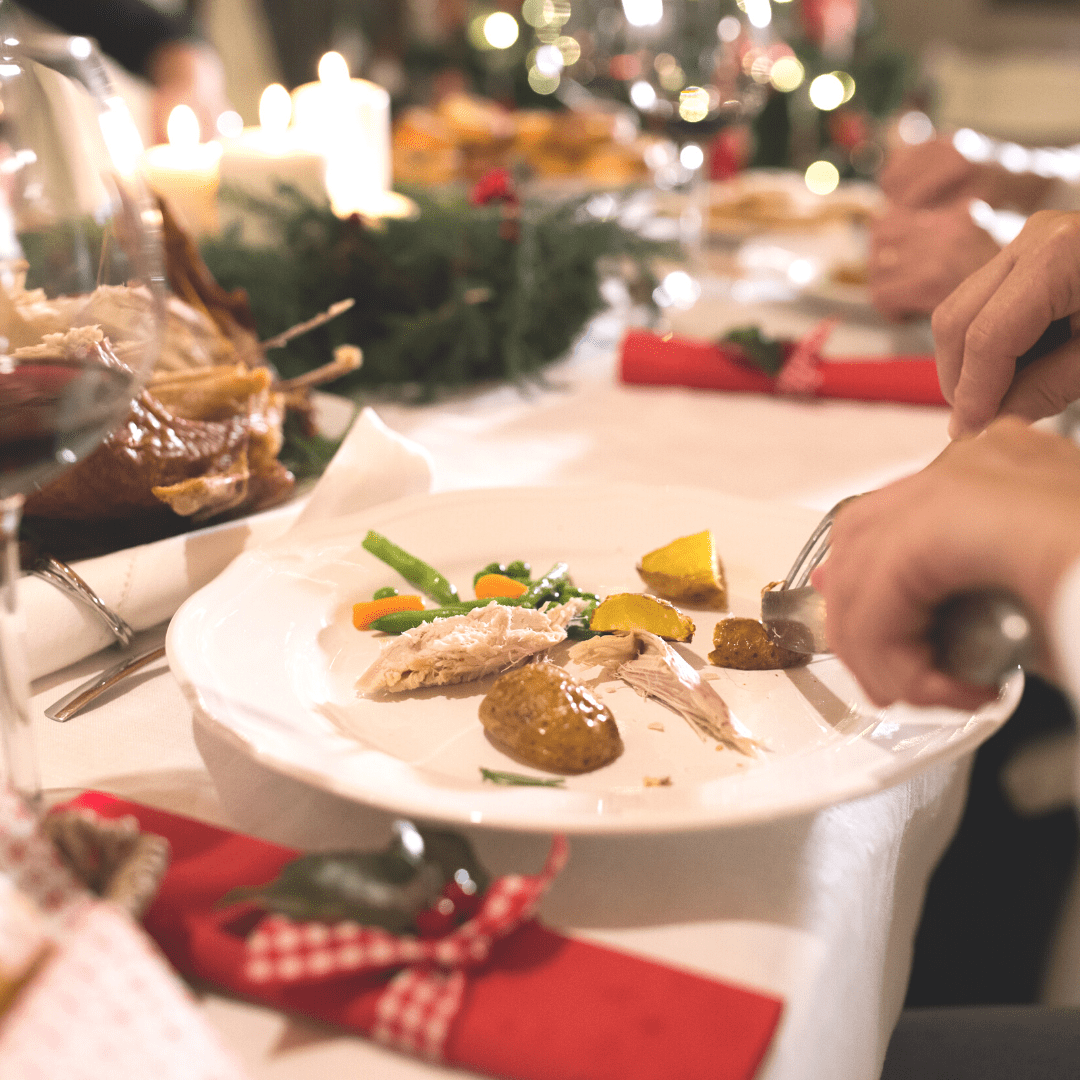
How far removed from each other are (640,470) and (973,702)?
2.58 ft

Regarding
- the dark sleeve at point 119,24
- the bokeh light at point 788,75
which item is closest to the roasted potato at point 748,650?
the bokeh light at point 788,75

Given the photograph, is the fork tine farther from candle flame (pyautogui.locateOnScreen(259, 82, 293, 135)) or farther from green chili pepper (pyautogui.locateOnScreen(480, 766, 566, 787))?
candle flame (pyautogui.locateOnScreen(259, 82, 293, 135))

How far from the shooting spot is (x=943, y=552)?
0.51 meters

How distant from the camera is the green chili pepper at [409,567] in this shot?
88 centimetres

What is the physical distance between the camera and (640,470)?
4.26 feet

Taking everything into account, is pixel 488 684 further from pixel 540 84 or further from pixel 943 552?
pixel 540 84

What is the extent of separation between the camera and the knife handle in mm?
506

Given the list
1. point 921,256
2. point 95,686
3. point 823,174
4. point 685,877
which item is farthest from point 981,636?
point 823,174

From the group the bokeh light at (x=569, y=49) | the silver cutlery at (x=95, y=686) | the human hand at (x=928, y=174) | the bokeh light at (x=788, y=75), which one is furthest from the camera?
the bokeh light at (x=788, y=75)

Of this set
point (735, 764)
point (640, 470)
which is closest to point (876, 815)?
point (735, 764)

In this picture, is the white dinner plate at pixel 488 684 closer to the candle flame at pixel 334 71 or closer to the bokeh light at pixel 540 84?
the candle flame at pixel 334 71

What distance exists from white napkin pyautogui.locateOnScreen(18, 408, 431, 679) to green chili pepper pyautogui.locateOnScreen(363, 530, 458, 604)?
0.08 meters

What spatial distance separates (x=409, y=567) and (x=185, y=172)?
1202mm

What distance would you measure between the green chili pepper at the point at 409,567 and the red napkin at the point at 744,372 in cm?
81
